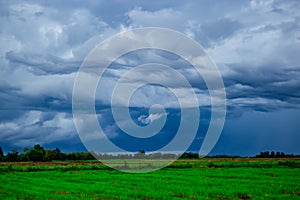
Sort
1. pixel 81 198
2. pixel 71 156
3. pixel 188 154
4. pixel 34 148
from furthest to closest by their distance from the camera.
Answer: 1. pixel 188 154
2. pixel 71 156
3. pixel 34 148
4. pixel 81 198

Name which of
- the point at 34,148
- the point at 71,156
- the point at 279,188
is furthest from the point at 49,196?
the point at 71,156

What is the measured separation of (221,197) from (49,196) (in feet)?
27.1

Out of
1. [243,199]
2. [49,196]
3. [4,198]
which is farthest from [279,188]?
[4,198]

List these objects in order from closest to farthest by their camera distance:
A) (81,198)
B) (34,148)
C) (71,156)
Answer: (81,198) < (34,148) < (71,156)

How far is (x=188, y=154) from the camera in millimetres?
101250

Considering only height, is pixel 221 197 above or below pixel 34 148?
below

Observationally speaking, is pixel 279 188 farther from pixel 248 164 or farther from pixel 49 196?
pixel 248 164

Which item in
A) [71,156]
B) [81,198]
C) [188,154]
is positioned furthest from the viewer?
[188,154]

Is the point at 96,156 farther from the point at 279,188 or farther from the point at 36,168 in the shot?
the point at 279,188

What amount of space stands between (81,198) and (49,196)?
6.48ft

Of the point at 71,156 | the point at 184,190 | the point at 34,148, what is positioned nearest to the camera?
the point at 184,190

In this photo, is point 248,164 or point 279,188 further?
point 248,164

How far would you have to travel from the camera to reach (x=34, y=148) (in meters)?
81.0

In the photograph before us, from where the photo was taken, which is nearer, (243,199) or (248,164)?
(243,199)
